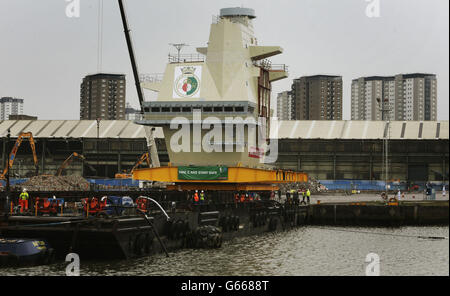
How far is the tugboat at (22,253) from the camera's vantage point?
33.0 metres

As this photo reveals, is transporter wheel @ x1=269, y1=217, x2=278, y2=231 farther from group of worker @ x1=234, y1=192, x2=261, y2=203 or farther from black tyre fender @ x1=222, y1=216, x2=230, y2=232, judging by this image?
black tyre fender @ x1=222, y1=216, x2=230, y2=232

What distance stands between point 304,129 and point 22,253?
8908 cm

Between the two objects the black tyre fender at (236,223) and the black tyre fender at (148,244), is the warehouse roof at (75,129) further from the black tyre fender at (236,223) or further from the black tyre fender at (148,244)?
the black tyre fender at (148,244)

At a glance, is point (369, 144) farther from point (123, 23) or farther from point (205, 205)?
point (205, 205)

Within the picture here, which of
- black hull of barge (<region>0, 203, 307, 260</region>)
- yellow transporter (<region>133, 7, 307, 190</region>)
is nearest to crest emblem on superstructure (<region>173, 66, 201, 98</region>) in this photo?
yellow transporter (<region>133, 7, 307, 190</region>)

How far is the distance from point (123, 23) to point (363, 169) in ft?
192

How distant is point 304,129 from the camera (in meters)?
119

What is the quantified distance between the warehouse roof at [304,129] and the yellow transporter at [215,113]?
2192 inches

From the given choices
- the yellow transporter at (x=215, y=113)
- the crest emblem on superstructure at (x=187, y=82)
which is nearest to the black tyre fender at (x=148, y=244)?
the yellow transporter at (x=215, y=113)

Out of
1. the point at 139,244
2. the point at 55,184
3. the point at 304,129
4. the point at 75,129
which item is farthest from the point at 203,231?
the point at 75,129

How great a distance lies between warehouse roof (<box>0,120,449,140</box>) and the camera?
114125 mm

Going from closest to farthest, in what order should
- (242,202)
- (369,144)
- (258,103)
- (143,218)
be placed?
(143,218), (242,202), (258,103), (369,144)
